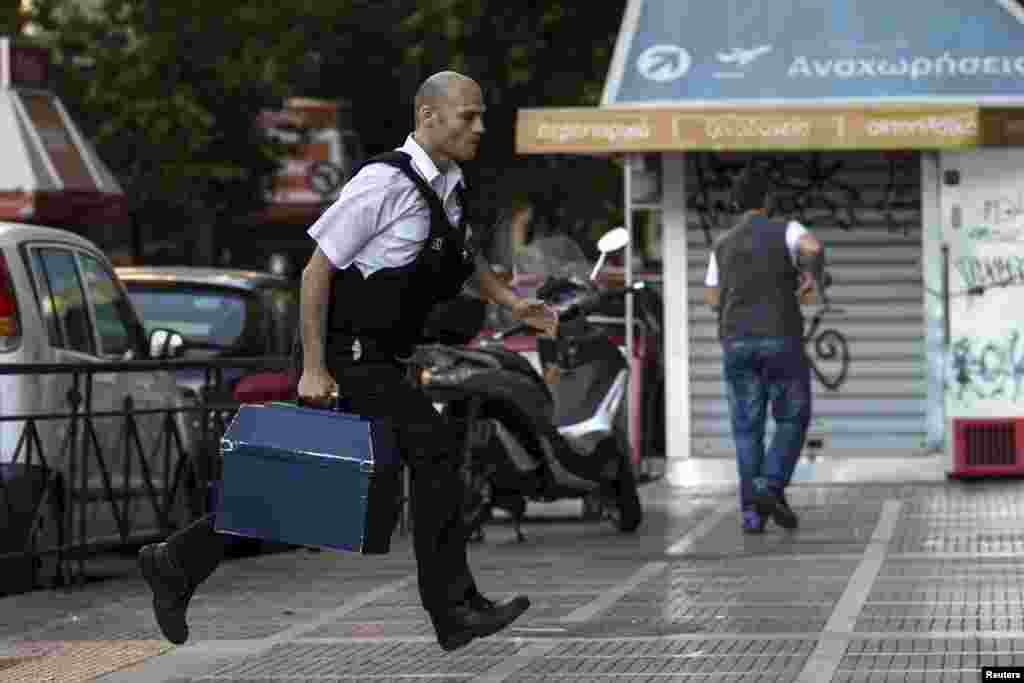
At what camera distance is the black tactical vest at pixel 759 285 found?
14.3 metres

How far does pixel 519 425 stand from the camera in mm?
13773

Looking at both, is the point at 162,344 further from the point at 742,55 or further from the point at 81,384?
the point at 742,55

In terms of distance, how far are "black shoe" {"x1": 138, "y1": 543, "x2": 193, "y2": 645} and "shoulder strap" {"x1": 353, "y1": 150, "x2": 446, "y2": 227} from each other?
1.36 metres

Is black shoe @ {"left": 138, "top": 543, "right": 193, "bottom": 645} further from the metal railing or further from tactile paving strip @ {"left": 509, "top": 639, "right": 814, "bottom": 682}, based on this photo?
the metal railing

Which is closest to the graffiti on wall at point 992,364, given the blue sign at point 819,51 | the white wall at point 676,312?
the blue sign at point 819,51

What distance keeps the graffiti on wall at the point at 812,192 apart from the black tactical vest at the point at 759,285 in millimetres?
4679

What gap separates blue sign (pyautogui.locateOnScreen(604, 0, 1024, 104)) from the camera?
18344mm

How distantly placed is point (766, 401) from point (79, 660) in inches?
240

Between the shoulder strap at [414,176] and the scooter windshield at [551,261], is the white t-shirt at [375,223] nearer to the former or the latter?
the shoulder strap at [414,176]

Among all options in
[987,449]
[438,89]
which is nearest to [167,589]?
[438,89]

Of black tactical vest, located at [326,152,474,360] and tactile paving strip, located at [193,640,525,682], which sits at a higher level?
black tactical vest, located at [326,152,474,360]

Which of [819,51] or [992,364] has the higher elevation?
[819,51]

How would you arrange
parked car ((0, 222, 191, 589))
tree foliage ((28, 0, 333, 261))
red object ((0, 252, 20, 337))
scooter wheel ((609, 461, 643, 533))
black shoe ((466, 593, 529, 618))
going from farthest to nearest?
1. tree foliage ((28, 0, 333, 261))
2. scooter wheel ((609, 461, 643, 533))
3. red object ((0, 252, 20, 337))
4. parked car ((0, 222, 191, 589))
5. black shoe ((466, 593, 529, 618))

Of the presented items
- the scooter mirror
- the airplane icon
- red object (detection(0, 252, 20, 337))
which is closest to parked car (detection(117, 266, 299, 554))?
the scooter mirror
